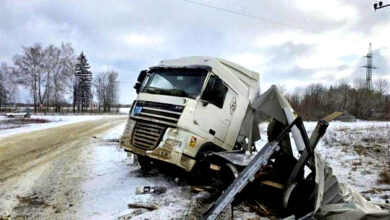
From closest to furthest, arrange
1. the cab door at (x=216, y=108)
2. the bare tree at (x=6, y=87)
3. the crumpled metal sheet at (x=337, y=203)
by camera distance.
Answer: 1. the crumpled metal sheet at (x=337, y=203)
2. the cab door at (x=216, y=108)
3. the bare tree at (x=6, y=87)

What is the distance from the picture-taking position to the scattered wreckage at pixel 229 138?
4297 millimetres

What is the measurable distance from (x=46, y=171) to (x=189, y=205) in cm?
436

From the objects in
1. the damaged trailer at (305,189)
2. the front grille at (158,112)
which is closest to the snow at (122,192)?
the damaged trailer at (305,189)

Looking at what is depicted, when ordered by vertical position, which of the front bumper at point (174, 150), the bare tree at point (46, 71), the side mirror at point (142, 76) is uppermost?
the bare tree at point (46, 71)

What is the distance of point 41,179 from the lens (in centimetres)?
666

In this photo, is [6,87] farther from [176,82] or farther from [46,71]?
[176,82]

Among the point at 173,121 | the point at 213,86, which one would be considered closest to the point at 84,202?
the point at 173,121

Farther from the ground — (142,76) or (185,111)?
(142,76)

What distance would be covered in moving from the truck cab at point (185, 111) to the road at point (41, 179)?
168 cm

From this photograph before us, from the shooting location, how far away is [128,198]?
550 cm

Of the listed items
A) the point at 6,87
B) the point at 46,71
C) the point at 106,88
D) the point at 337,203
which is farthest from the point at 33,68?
the point at 337,203

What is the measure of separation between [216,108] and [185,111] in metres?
1.02

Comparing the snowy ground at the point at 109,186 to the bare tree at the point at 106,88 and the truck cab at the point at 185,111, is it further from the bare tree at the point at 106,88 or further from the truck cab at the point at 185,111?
the bare tree at the point at 106,88

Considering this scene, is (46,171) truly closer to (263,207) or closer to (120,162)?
(120,162)
